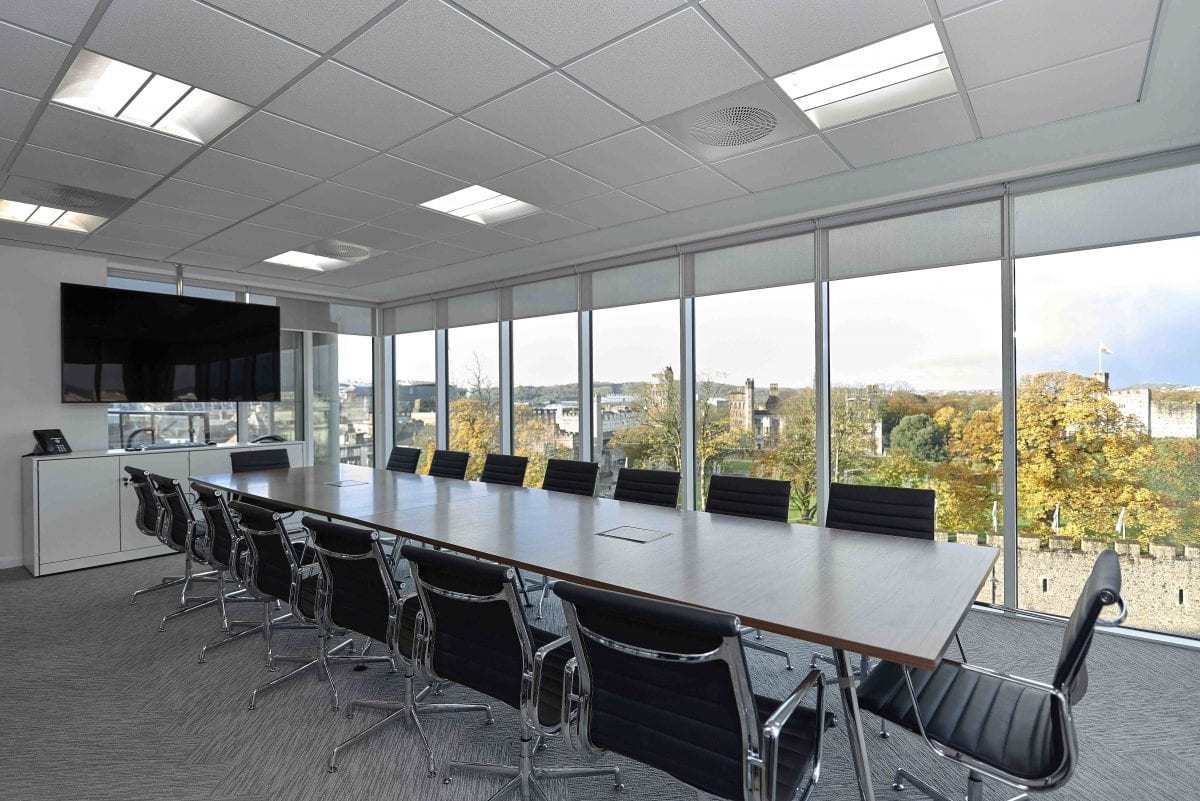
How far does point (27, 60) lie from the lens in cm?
265

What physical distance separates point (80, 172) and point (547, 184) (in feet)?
9.72

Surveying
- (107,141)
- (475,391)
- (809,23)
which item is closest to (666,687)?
(809,23)

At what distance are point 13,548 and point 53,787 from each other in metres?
4.62

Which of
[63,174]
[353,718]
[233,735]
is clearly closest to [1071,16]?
[353,718]

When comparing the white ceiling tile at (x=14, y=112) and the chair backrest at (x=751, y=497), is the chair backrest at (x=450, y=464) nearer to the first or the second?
the chair backrest at (x=751, y=497)

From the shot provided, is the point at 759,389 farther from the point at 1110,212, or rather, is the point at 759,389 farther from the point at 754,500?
the point at 1110,212

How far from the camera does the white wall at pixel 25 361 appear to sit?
18.4 ft

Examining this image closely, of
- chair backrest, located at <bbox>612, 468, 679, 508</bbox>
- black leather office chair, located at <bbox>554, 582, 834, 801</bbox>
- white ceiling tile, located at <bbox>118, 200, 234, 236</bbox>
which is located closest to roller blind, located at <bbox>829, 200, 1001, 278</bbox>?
chair backrest, located at <bbox>612, 468, 679, 508</bbox>

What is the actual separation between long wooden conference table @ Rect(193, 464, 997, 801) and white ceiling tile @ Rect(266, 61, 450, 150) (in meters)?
2.16

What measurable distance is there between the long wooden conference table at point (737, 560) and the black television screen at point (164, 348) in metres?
3.02

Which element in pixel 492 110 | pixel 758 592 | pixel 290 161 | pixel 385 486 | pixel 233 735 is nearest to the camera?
pixel 758 592

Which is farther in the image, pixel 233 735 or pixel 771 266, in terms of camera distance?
pixel 771 266

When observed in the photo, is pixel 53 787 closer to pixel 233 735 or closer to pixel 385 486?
pixel 233 735

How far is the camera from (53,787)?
246cm
